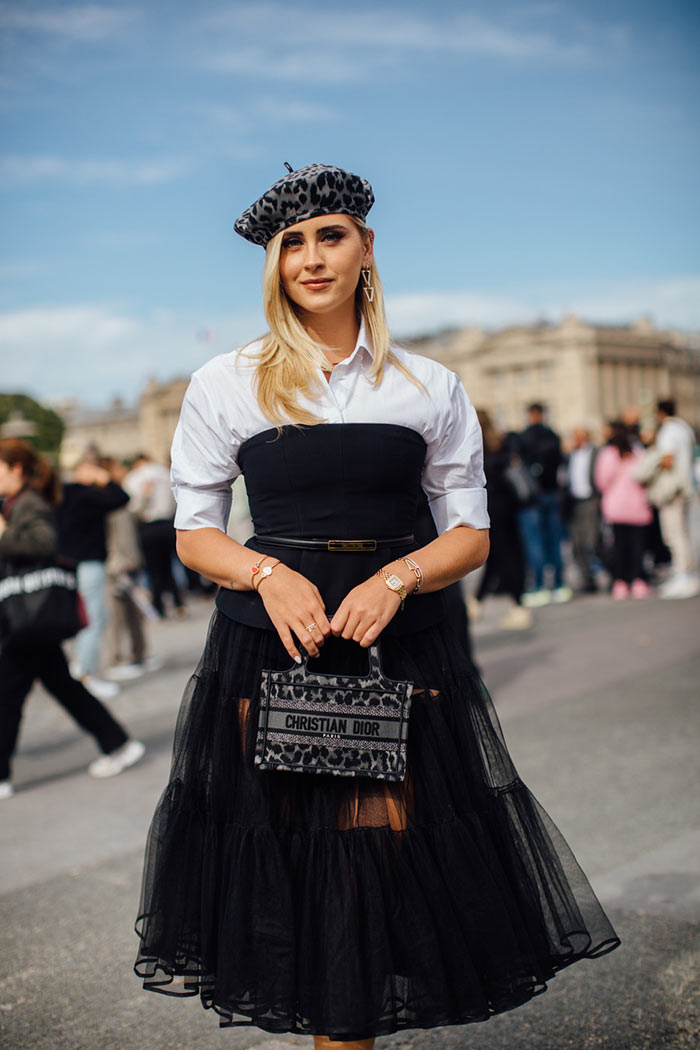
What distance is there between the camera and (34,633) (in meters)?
5.70

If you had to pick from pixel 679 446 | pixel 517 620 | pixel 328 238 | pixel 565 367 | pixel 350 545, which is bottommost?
pixel 517 620

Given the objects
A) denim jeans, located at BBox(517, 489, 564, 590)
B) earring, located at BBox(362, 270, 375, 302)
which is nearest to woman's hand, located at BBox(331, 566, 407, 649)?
earring, located at BBox(362, 270, 375, 302)

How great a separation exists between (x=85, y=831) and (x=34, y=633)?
115cm

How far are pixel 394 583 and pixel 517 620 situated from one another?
821 centimetres

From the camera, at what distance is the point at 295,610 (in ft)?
7.49

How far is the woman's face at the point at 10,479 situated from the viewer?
6.09 m

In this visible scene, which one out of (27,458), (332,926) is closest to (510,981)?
(332,926)

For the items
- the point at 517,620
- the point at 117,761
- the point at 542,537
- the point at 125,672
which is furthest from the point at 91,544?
the point at 542,537

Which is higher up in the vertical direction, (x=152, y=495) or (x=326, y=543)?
(x=326, y=543)

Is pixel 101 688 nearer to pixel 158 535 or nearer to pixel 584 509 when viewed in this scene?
pixel 158 535

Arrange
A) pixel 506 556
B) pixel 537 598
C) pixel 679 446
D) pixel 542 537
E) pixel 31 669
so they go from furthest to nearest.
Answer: pixel 542 537 → pixel 537 598 → pixel 679 446 → pixel 506 556 → pixel 31 669

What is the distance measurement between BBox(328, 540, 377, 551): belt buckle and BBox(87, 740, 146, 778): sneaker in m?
3.90

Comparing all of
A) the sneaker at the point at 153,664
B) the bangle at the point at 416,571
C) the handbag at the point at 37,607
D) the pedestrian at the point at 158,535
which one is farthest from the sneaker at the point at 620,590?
the bangle at the point at 416,571

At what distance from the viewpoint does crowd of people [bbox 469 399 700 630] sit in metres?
11.4
